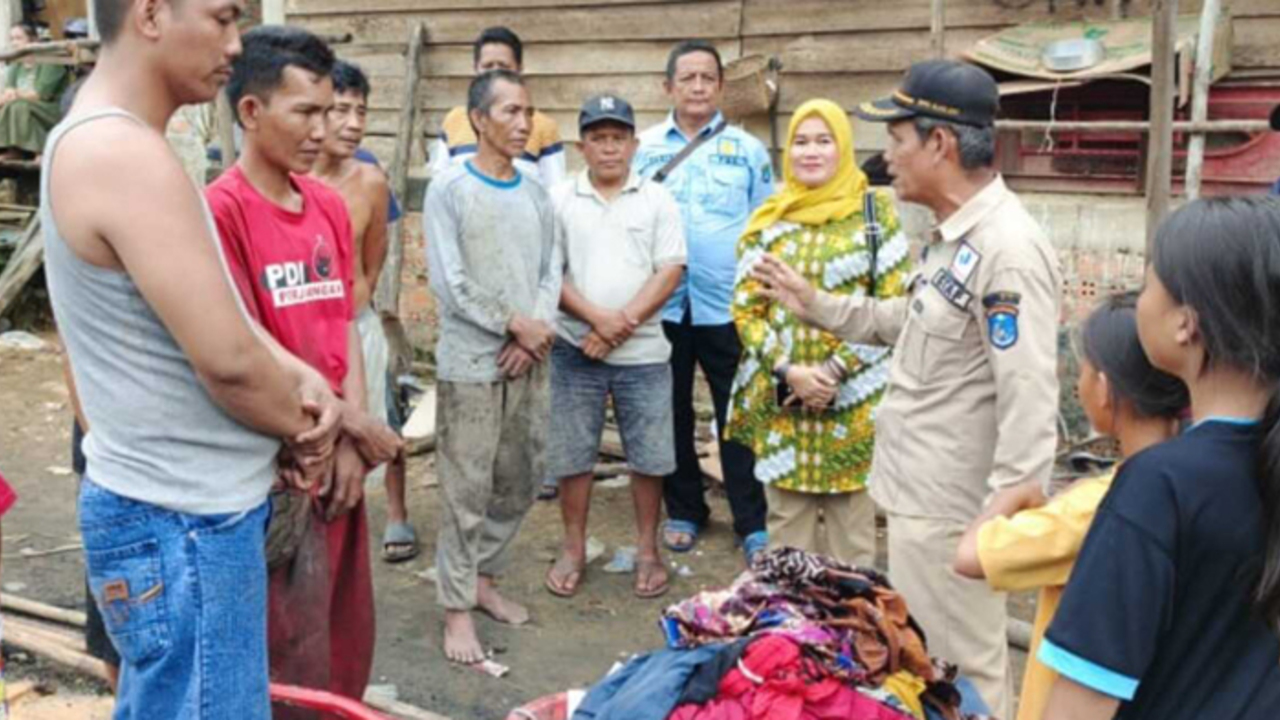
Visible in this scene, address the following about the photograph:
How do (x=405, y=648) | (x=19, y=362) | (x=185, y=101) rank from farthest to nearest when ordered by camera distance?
(x=19, y=362) → (x=405, y=648) → (x=185, y=101)

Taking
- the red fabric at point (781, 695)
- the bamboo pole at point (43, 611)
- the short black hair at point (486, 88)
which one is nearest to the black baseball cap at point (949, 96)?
the red fabric at point (781, 695)

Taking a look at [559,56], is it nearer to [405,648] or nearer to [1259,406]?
[405,648]

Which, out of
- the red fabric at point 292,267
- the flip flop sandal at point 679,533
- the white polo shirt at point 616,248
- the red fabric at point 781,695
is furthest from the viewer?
the flip flop sandal at point 679,533

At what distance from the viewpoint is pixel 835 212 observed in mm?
4445

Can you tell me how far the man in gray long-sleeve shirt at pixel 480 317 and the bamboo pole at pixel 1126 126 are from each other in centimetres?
271

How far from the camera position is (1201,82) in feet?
19.4

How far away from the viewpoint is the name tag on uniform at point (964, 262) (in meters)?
3.17

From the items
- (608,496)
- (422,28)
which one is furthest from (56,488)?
(422,28)

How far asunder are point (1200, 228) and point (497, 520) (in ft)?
11.3

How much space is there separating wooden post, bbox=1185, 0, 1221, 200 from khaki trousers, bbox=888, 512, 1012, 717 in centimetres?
→ 324

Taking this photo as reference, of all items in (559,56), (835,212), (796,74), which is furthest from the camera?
(559,56)

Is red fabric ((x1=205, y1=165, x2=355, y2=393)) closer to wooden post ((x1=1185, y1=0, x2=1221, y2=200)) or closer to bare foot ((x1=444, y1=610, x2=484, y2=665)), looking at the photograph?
bare foot ((x1=444, y1=610, x2=484, y2=665))

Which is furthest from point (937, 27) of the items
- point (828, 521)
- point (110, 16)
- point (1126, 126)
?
point (110, 16)

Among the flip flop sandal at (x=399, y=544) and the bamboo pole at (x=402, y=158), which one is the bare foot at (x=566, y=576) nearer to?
the flip flop sandal at (x=399, y=544)
